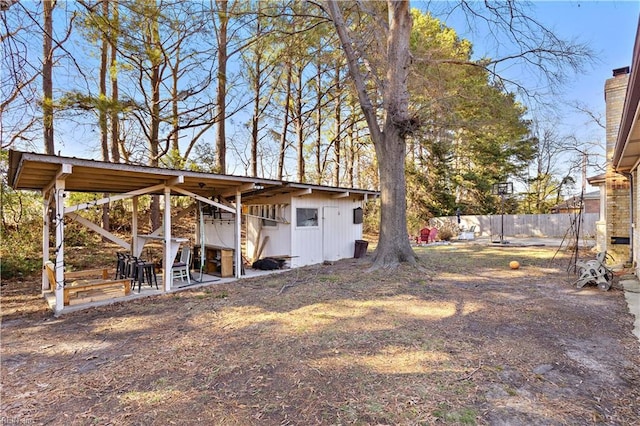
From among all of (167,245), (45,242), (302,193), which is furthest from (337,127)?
(45,242)

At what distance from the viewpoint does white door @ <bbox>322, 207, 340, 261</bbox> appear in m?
10.0

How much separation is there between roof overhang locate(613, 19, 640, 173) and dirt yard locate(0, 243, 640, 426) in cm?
259

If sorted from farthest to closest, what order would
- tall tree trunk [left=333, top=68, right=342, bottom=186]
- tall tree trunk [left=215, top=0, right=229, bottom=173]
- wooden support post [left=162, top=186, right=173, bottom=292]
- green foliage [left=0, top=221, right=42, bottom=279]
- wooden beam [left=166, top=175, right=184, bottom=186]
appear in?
tall tree trunk [left=333, top=68, right=342, bottom=186], tall tree trunk [left=215, top=0, right=229, bottom=173], green foliage [left=0, top=221, right=42, bottom=279], wooden support post [left=162, top=186, right=173, bottom=292], wooden beam [left=166, top=175, right=184, bottom=186]

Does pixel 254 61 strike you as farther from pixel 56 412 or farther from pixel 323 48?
pixel 56 412

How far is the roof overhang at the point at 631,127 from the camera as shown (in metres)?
2.84

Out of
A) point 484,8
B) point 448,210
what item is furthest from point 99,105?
point 448,210

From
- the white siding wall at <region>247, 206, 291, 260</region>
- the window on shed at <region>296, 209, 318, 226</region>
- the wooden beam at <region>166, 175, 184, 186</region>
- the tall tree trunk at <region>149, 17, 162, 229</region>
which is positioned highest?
the tall tree trunk at <region>149, 17, 162, 229</region>

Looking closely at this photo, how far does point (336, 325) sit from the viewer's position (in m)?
4.37

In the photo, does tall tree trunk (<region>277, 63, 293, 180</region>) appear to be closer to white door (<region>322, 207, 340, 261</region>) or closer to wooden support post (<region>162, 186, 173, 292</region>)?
Answer: white door (<region>322, 207, 340, 261</region>)

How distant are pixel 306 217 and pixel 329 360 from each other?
6.29 metres

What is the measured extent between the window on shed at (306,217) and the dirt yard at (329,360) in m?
3.30

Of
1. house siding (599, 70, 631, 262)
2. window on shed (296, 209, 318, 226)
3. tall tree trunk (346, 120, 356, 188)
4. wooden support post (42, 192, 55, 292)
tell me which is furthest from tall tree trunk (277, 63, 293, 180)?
house siding (599, 70, 631, 262)

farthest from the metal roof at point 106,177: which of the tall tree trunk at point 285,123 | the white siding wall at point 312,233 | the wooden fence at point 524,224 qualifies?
the wooden fence at point 524,224

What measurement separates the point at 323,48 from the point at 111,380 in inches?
470
